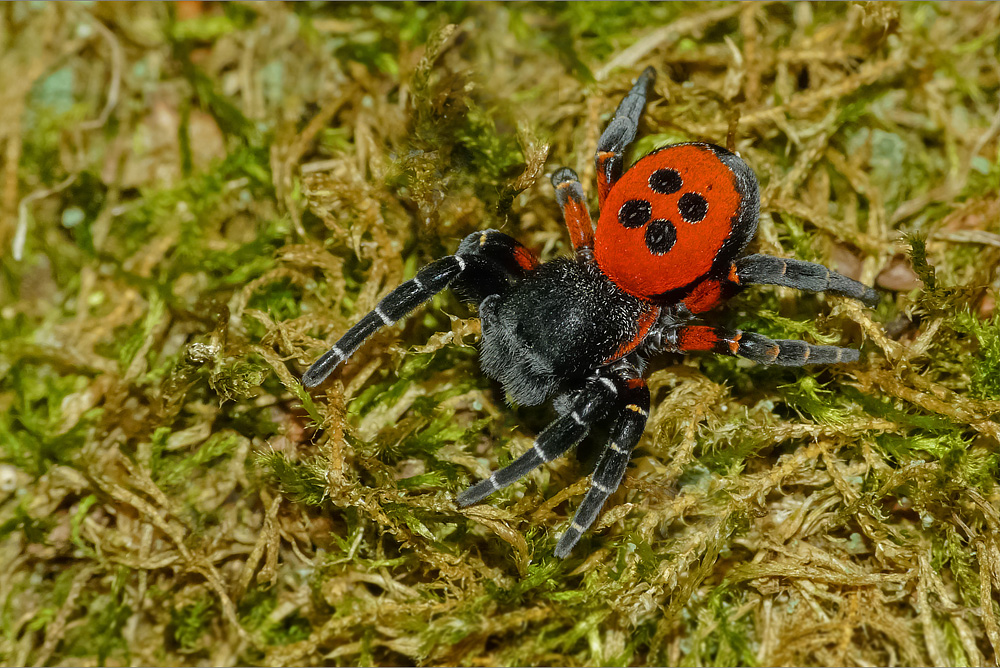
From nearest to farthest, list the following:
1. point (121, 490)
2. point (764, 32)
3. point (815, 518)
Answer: point (815, 518) → point (121, 490) → point (764, 32)

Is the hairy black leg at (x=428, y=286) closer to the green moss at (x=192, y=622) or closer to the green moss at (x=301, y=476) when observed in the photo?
the green moss at (x=301, y=476)

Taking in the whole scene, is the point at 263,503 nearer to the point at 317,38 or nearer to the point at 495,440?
the point at 495,440

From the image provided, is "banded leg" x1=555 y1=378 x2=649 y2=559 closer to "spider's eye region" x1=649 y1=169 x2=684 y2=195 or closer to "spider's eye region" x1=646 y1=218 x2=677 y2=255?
"spider's eye region" x1=646 y1=218 x2=677 y2=255

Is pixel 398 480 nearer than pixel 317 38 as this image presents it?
Yes

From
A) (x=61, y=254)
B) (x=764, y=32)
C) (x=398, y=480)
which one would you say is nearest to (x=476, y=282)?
(x=398, y=480)

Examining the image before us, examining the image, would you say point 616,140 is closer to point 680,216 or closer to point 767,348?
point 680,216

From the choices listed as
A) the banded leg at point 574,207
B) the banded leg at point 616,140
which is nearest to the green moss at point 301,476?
the banded leg at point 574,207
